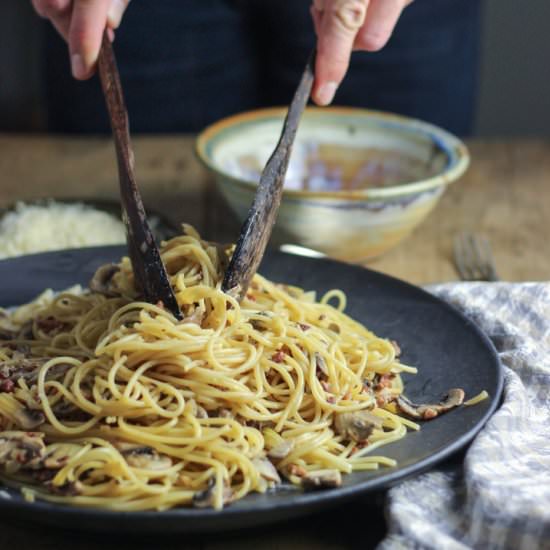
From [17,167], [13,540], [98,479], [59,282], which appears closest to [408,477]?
[98,479]

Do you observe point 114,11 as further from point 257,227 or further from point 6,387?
point 6,387

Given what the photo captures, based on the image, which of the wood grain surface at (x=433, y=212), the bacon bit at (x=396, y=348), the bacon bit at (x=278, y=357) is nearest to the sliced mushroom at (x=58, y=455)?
the bacon bit at (x=278, y=357)

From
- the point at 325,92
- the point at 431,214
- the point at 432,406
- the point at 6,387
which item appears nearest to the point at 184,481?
the point at 6,387

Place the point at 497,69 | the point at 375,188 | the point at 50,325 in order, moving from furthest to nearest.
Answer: the point at 497,69
the point at 375,188
the point at 50,325

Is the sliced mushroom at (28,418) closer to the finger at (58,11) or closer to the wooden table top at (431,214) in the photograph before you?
the finger at (58,11)

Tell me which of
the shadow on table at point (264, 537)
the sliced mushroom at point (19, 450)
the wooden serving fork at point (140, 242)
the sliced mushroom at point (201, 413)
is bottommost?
the shadow on table at point (264, 537)

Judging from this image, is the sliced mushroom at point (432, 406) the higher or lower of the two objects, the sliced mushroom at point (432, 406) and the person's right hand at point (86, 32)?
the lower

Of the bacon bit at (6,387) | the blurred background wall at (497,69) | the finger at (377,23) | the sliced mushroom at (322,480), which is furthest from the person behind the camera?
the blurred background wall at (497,69)

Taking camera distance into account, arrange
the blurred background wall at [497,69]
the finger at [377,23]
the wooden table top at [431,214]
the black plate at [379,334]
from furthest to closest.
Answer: the blurred background wall at [497,69] → the wooden table top at [431,214] → the finger at [377,23] → the black plate at [379,334]
